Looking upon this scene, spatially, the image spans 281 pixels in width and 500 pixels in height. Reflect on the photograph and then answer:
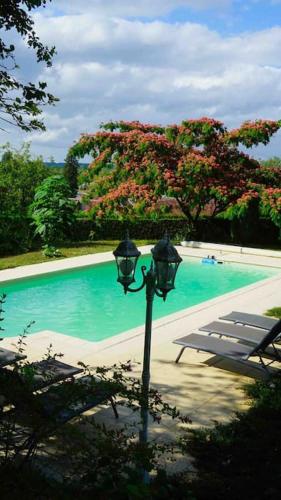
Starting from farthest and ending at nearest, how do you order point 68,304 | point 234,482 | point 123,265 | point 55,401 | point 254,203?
point 254,203, point 68,304, point 123,265, point 234,482, point 55,401

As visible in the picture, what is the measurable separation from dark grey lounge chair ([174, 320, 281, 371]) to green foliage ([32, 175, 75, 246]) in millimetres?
11993

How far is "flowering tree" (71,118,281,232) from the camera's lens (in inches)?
823

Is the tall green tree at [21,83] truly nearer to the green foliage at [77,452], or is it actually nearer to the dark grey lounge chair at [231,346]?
the green foliage at [77,452]

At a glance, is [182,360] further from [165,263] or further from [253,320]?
[165,263]

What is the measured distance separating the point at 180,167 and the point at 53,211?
610 cm

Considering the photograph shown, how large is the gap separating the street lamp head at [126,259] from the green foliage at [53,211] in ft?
46.5

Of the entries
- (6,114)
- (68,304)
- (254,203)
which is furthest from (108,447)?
(254,203)

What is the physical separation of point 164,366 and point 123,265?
3391mm

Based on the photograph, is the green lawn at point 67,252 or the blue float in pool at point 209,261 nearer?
the green lawn at point 67,252

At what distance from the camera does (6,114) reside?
4.46 meters

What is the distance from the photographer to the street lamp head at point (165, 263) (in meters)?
4.24

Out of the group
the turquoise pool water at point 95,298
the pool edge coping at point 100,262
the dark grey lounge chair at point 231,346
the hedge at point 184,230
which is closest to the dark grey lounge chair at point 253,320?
the dark grey lounge chair at point 231,346

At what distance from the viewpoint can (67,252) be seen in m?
18.9

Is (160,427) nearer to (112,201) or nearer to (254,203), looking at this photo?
(112,201)
